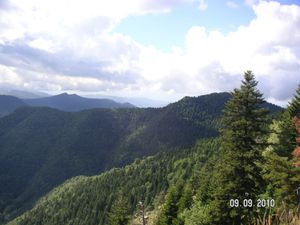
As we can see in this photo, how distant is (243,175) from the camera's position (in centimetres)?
3212

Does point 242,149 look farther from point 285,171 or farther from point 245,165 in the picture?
point 285,171

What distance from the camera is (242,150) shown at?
32.1 meters

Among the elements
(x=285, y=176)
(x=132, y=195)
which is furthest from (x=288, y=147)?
(x=132, y=195)

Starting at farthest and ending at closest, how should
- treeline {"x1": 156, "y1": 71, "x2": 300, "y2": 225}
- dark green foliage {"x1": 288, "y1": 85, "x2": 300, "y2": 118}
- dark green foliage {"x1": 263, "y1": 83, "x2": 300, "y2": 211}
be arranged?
dark green foliage {"x1": 288, "y1": 85, "x2": 300, "y2": 118}, dark green foliage {"x1": 263, "y1": 83, "x2": 300, "y2": 211}, treeline {"x1": 156, "y1": 71, "x2": 300, "y2": 225}

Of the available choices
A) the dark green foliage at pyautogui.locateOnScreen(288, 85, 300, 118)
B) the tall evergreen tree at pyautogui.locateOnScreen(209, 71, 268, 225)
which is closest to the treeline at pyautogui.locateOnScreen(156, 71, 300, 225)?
the tall evergreen tree at pyautogui.locateOnScreen(209, 71, 268, 225)

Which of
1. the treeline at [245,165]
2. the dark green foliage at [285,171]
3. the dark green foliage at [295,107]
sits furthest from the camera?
the dark green foliage at [295,107]

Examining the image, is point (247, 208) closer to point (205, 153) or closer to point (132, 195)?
point (205, 153)

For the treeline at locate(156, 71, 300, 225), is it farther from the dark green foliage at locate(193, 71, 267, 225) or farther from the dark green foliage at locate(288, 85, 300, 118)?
the dark green foliage at locate(288, 85, 300, 118)

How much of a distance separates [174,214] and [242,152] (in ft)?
107

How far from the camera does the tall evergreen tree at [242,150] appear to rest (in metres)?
31.9

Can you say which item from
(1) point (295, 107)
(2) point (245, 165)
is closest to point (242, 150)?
(2) point (245, 165)

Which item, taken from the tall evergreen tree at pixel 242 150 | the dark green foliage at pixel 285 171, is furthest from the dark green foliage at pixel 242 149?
the dark green foliage at pixel 285 171

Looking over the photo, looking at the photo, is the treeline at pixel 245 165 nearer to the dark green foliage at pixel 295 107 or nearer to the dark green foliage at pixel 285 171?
the dark green foliage at pixel 285 171

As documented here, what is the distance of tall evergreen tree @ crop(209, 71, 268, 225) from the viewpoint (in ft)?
105
